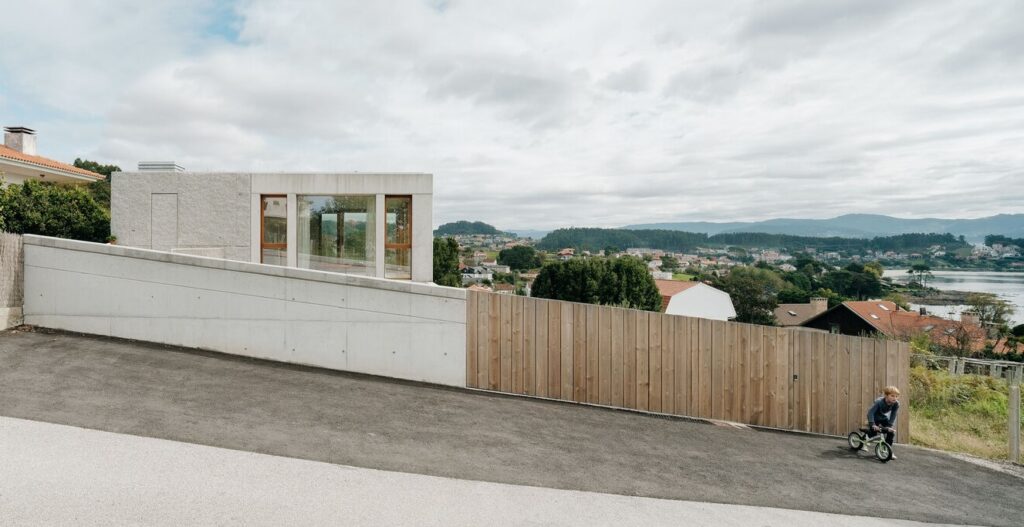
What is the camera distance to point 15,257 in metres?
9.25

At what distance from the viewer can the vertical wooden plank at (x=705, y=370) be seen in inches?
327

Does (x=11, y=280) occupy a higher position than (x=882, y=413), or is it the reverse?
(x=11, y=280)

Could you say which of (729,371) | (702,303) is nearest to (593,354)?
(729,371)

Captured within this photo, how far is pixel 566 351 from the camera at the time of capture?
27.2 feet

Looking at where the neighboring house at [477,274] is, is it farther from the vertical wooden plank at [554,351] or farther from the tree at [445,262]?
the vertical wooden plank at [554,351]

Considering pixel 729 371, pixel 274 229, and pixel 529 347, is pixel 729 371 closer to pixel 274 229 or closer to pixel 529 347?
pixel 529 347

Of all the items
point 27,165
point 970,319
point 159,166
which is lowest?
point 970,319

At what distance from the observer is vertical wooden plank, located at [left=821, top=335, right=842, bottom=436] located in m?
8.40

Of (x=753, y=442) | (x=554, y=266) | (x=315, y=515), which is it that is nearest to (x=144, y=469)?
(x=315, y=515)

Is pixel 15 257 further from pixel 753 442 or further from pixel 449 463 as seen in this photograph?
pixel 753 442

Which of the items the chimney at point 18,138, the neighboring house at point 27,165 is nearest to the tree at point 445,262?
the neighboring house at point 27,165

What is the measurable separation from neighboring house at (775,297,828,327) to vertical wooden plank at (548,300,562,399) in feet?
251

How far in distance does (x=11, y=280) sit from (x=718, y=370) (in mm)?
11595

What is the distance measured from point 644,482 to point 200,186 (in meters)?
11.9
